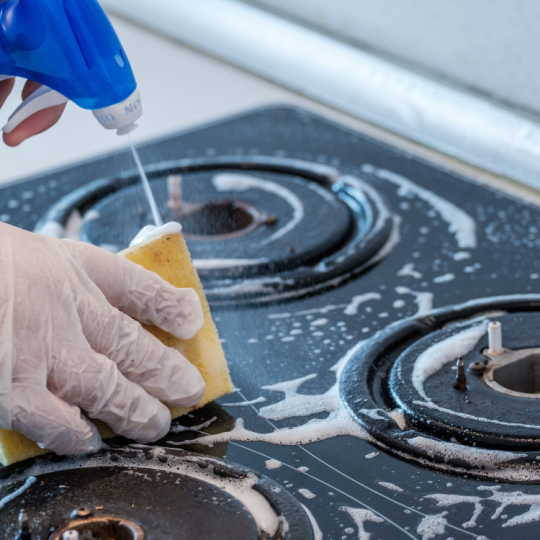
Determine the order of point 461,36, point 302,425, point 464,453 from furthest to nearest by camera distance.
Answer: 1. point 461,36
2. point 302,425
3. point 464,453

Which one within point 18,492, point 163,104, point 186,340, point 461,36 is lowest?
point 18,492

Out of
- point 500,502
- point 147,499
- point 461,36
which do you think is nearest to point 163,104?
point 461,36

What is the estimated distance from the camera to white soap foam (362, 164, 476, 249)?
5.29 feet

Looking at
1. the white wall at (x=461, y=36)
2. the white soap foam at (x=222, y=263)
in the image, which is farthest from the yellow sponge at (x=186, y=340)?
the white wall at (x=461, y=36)

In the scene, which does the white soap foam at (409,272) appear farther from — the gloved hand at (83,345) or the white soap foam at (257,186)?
the gloved hand at (83,345)

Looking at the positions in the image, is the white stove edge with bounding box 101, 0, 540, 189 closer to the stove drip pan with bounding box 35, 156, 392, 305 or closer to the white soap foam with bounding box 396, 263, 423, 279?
the stove drip pan with bounding box 35, 156, 392, 305

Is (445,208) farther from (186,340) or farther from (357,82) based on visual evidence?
(186,340)

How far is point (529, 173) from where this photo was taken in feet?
5.72

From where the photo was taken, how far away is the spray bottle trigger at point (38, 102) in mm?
1343

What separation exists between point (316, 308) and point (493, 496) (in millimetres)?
529

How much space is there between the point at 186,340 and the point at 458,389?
0.40m

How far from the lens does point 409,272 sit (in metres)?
1.50

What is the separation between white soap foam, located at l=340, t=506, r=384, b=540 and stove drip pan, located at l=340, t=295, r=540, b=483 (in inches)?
4.6

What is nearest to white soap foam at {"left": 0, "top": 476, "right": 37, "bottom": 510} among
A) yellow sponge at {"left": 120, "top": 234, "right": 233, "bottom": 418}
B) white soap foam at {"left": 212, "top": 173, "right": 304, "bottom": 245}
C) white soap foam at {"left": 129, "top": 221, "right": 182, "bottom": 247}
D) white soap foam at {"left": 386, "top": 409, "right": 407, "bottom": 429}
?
yellow sponge at {"left": 120, "top": 234, "right": 233, "bottom": 418}
